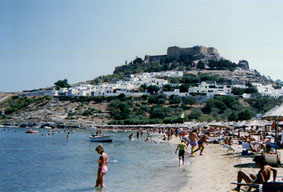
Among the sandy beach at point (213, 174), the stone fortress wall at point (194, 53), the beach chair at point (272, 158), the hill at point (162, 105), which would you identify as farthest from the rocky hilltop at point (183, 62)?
the beach chair at point (272, 158)

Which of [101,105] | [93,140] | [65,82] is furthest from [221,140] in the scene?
[65,82]

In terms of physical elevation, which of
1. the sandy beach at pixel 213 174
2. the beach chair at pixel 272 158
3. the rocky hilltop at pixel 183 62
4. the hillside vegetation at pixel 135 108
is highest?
the rocky hilltop at pixel 183 62

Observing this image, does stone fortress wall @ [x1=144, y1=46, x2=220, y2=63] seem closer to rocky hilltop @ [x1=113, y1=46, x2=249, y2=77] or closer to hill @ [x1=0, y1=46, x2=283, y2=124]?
rocky hilltop @ [x1=113, y1=46, x2=249, y2=77]

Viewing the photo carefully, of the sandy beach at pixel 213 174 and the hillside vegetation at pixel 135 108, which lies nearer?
the sandy beach at pixel 213 174

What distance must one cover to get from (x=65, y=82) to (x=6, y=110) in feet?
132

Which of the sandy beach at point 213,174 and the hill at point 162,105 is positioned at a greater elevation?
the hill at point 162,105

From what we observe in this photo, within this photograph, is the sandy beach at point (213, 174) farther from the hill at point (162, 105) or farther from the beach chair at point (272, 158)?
the hill at point (162, 105)

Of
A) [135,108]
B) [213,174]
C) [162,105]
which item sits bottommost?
[213,174]

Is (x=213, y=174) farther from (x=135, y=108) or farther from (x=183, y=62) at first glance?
(x=183, y=62)

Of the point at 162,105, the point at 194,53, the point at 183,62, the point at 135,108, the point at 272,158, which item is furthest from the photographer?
the point at 194,53

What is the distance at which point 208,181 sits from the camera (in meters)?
10.5

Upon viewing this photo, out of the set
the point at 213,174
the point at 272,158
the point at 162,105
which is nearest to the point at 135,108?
the point at 162,105

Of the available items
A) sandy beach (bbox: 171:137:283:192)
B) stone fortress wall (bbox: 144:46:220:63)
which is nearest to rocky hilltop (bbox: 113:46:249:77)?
stone fortress wall (bbox: 144:46:220:63)

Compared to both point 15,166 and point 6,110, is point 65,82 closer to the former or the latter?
point 6,110
